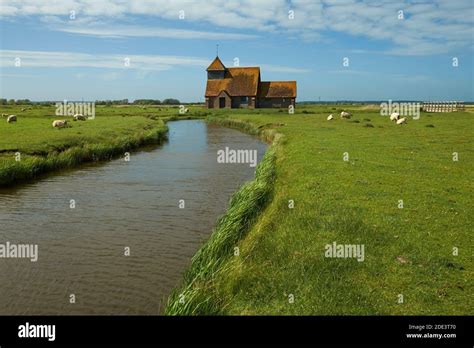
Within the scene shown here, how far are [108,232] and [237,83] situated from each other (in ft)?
281

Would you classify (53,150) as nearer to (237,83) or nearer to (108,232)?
(108,232)

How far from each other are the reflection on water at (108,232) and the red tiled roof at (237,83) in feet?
231

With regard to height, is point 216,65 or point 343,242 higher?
point 216,65

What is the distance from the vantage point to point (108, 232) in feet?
48.0

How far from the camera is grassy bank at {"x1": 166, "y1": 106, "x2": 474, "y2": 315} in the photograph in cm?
791

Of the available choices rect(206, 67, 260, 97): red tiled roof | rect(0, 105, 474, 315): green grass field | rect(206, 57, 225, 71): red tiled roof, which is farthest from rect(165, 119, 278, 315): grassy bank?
rect(206, 57, 225, 71): red tiled roof

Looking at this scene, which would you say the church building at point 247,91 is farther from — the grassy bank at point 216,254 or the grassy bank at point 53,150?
the grassy bank at point 216,254

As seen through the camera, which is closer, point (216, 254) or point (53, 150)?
point (216, 254)

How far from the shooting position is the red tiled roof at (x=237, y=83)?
95.3 meters

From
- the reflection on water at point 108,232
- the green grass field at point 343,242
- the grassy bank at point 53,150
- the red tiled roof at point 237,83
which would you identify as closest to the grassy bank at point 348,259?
the green grass field at point 343,242

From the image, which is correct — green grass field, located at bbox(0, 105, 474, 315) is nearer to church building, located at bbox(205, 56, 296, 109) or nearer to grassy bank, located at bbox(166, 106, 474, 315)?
grassy bank, located at bbox(166, 106, 474, 315)

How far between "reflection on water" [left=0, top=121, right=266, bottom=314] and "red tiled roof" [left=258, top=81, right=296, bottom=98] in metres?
70.4

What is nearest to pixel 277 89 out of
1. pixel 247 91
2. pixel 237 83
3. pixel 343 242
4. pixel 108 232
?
pixel 247 91
